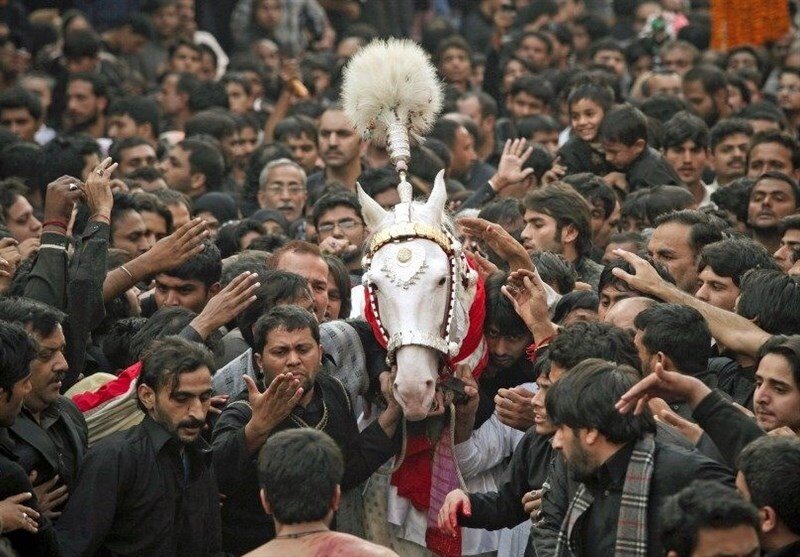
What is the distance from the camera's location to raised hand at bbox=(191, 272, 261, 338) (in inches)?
337

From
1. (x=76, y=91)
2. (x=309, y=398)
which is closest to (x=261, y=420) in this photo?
(x=309, y=398)

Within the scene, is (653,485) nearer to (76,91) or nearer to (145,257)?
(145,257)

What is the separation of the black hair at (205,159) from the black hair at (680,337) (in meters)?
7.00

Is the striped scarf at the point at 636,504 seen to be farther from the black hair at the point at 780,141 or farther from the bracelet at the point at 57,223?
the black hair at the point at 780,141

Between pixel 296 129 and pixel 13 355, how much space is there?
8278mm

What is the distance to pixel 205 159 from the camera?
46.8 ft

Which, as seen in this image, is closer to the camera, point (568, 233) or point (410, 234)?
point (410, 234)

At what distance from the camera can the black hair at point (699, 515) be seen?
18.5 feet

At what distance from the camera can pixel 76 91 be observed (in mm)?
16734

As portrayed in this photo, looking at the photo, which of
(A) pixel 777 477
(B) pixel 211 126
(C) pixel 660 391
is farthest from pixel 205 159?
(A) pixel 777 477

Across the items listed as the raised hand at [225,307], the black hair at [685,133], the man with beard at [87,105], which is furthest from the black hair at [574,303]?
the man with beard at [87,105]

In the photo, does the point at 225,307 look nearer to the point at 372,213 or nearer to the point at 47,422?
the point at 372,213

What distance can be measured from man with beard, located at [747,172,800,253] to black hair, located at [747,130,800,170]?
1.37m

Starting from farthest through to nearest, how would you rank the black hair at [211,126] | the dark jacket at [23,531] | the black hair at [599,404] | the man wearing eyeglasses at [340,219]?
the black hair at [211,126] < the man wearing eyeglasses at [340,219] < the dark jacket at [23,531] < the black hair at [599,404]
